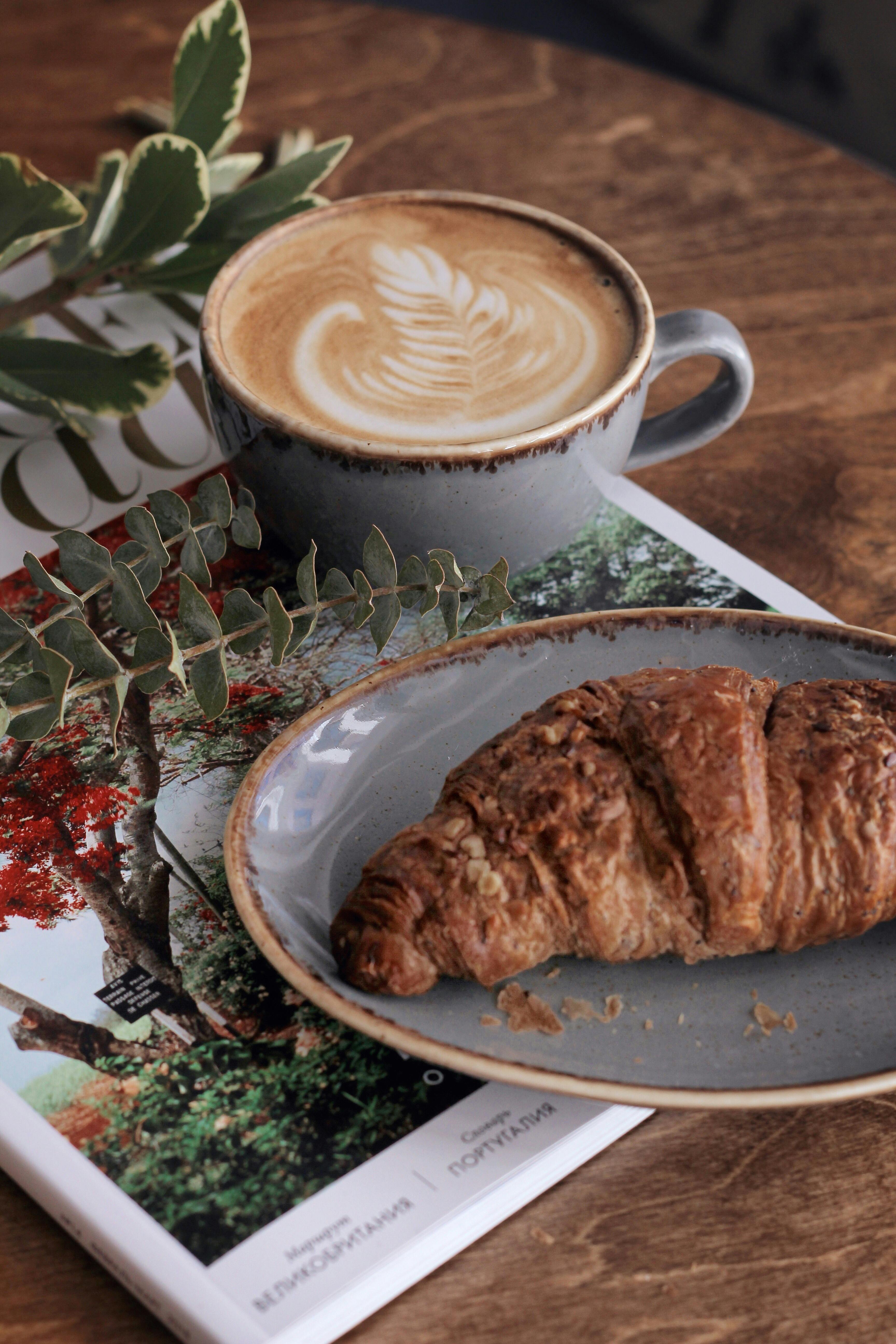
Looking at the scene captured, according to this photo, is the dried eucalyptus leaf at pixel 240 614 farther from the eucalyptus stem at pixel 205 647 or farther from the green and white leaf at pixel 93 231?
the green and white leaf at pixel 93 231

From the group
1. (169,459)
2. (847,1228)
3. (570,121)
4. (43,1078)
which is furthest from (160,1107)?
(570,121)

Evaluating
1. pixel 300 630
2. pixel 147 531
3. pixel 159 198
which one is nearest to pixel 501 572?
pixel 300 630

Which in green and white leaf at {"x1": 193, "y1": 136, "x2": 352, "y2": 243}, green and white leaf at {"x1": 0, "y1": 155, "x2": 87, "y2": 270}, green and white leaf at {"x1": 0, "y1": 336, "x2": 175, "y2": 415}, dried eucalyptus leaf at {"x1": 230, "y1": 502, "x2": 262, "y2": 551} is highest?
green and white leaf at {"x1": 0, "y1": 155, "x2": 87, "y2": 270}

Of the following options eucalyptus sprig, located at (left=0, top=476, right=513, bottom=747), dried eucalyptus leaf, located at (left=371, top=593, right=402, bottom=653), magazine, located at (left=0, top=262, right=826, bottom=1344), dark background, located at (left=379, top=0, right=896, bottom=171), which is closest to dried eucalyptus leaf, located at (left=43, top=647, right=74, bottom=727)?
eucalyptus sprig, located at (left=0, top=476, right=513, bottom=747)

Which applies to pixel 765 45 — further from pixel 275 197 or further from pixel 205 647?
pixel 205 647

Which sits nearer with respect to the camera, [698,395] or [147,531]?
[147,531]

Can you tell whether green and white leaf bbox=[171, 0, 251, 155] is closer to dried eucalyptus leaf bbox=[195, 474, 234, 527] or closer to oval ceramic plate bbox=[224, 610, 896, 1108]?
dried eucalyptus leaf bbox=[195, 474, 234, 527]

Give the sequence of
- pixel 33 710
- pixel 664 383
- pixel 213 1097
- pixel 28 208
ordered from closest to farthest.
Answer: pixel 213 1097
pixel 33 710
pixel 28 208
pixel 664 383

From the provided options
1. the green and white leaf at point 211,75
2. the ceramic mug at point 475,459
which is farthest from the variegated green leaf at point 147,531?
the green and white leaf at point 211,75

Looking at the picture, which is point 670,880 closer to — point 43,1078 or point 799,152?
point 43,1078
